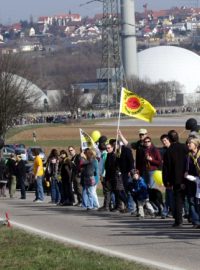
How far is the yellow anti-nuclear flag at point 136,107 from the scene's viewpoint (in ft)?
75.4

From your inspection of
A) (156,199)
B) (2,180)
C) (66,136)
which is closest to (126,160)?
(156,199)

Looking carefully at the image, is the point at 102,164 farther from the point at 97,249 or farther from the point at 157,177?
the point at 97,249

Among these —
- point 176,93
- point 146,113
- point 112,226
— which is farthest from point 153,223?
point 176,93

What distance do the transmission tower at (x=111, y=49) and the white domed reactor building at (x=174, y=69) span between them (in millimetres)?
33361

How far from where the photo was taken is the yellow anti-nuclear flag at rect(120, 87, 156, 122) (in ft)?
75.4

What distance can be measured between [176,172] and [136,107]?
5362 millimetres

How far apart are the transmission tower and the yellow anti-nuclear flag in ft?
396

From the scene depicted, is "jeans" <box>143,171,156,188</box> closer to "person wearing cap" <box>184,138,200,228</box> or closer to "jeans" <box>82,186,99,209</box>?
"person wearing cap" <box>184,138,200,228</box>

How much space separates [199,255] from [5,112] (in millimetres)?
47385

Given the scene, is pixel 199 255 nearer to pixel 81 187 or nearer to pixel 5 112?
pixel 81 187

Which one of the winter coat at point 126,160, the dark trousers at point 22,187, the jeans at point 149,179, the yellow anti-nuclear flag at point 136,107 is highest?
the yellow anti-nuclear flag at point 136,107

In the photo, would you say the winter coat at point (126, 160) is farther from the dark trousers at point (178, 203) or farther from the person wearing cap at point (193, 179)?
the dark trousers at point (178, 203)

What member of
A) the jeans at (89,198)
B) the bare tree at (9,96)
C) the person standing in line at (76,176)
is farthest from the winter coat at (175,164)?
the bare tree at (9,96)

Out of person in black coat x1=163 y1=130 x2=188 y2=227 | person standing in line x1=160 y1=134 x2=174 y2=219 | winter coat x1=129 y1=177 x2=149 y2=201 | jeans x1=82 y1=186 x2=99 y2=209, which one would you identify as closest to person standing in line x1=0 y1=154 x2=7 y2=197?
jeans x1=82 y1=186 x2=99 y2=209
